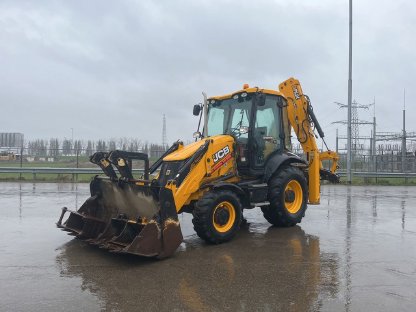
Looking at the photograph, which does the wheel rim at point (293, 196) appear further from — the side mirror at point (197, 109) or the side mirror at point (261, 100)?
the side mirror at point (197, 109)

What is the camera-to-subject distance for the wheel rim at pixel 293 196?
923 cm

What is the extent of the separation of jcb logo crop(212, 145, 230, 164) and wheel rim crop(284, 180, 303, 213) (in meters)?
1.74

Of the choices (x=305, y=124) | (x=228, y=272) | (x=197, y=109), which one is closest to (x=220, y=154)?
(x=197, y=109)

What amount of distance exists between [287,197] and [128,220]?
386cm

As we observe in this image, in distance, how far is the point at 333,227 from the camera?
366 inches

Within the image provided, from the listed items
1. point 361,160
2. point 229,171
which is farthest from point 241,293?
point 361,160

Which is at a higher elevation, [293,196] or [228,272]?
[293,196]

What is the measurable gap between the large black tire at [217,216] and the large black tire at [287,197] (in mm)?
1401

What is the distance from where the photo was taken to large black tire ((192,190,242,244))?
7074mm

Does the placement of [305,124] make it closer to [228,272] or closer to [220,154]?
[220,154]

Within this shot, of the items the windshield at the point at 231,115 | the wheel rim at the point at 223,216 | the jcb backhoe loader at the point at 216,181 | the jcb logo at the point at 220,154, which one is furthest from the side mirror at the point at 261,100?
the wheel rim at the point at 223,216

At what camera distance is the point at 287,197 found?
30.2ft

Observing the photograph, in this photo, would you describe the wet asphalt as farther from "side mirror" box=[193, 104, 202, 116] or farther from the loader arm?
"side mirror" box=[193, 104, 202, 116]

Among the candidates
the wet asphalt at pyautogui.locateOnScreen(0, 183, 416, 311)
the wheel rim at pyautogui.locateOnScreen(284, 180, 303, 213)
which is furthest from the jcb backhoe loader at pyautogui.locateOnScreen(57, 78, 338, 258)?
the wet asphalt at pyautogui.locateOnScreen(0, 183, 416, 311)
